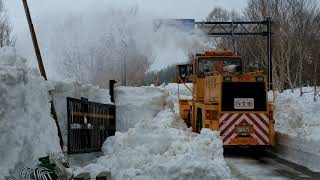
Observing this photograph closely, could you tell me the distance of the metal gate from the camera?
403 inches

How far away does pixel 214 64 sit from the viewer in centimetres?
1611

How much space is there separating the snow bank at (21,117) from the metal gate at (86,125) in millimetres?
1730

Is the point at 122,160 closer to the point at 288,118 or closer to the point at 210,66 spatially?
the point at 210,66

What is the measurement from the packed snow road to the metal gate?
3.24 meters

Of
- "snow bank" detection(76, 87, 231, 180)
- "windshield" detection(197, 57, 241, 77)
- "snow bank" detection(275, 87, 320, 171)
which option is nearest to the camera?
"snow bank" detection(76, 87, 231, 180)

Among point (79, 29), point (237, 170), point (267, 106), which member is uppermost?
point (79, 29)

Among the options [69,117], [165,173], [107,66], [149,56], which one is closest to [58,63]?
[107,66]

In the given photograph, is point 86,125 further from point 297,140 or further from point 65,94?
point 297,140

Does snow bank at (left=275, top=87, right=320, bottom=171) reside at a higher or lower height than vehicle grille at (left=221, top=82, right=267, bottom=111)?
lower

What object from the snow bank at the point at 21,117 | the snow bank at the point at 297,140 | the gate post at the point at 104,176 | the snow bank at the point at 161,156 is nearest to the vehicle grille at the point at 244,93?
the snow bank at the point at 297,140

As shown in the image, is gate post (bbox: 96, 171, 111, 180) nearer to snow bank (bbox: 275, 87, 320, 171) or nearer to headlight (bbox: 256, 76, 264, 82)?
snow bank (bbox: 275, 87, 320, 171)

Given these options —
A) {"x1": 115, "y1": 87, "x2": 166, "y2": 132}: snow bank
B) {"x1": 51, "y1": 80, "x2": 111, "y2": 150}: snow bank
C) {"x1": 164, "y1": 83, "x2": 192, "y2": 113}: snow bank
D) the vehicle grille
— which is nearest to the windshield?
the vehicle grille

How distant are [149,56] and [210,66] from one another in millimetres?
6691

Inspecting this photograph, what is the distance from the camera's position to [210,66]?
16219 millimetres
